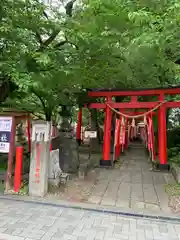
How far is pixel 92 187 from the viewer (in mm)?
6137

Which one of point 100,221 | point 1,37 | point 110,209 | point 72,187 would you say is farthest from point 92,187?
point 1,37

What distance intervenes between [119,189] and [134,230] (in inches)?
93.9

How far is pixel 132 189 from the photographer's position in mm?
6105

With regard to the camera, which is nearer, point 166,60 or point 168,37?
point 168,37

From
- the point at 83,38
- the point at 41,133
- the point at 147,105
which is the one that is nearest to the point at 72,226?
the point at 41,133

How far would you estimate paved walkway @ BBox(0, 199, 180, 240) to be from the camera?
3404mm

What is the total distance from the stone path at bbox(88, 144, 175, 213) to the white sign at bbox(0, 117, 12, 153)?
246cm

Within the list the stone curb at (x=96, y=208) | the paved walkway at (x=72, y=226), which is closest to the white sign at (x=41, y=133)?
the stone curb at (x=96, y=208)

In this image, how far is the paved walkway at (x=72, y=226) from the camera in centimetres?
340

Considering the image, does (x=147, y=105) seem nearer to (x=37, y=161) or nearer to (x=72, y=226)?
(x=37, y=161)

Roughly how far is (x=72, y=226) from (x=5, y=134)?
9.42 feet

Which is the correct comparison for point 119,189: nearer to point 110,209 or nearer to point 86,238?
point 110,209

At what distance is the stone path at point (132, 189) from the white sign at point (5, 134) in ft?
8.08

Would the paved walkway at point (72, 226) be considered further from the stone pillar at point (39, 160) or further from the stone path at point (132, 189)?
the stone path at point (132, 189)
